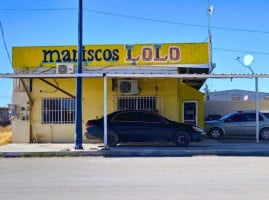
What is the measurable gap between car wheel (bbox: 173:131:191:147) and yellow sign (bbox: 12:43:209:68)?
3730 mm

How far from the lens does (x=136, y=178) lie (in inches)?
444

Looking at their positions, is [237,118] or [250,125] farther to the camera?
[237,118]

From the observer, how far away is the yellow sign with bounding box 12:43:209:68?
22359 millimetres

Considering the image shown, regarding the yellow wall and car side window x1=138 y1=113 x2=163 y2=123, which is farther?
the yellow wall

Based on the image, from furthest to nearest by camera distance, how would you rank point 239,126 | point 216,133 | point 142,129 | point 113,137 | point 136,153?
point 216,133, point 239,126, point 113,137, point 142,129, point 136,153

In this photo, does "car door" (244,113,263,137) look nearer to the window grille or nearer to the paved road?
the window grille

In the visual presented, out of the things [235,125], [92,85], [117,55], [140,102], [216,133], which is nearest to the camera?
[117,55]

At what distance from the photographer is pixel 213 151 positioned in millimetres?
18062

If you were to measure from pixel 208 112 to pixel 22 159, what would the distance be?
1988 cm

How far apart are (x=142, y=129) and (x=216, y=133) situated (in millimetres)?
6534

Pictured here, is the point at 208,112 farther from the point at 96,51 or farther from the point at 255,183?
the point at 255,183

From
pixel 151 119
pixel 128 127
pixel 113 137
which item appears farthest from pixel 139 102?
pixel 113 137

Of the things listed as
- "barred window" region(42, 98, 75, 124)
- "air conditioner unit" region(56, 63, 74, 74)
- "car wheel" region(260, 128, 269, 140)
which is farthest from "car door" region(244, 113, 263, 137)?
"air conditioner unit" region(56, 63, 74, 74)

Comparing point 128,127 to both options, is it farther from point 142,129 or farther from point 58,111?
point 58,111
